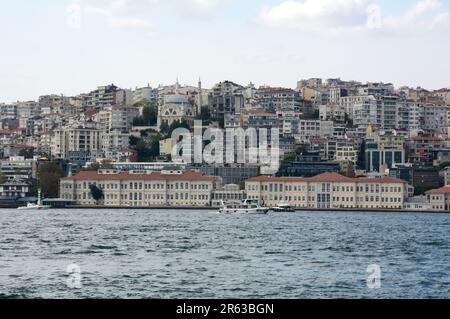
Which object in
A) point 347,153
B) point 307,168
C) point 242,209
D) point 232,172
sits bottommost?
→ point 242,209

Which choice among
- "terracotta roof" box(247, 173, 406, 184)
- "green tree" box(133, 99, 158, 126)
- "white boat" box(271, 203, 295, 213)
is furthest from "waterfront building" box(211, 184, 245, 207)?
"green tree" box(133, 99, 158, 126)

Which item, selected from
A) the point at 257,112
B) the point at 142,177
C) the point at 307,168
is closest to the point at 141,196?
the point at 142,177

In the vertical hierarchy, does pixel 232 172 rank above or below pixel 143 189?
above

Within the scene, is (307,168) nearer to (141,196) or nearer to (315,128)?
(141,196)

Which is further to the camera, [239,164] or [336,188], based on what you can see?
[239,164]

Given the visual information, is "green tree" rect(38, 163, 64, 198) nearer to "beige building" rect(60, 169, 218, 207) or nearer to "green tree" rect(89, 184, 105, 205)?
"beige building" rect(60, 169, 218, 207)

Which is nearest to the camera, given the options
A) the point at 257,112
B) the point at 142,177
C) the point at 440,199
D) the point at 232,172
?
the point at 440,199

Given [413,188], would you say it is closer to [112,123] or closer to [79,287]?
[112,123]
